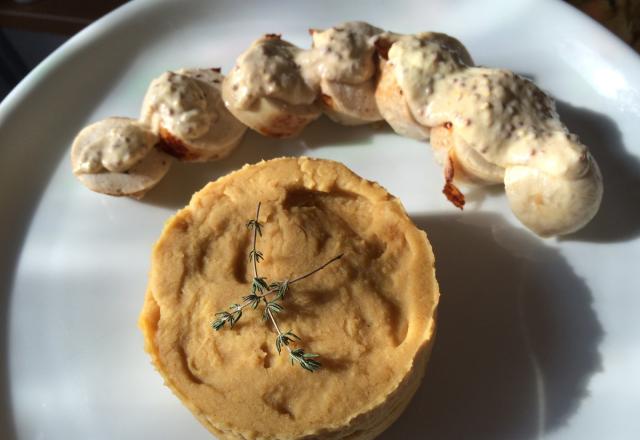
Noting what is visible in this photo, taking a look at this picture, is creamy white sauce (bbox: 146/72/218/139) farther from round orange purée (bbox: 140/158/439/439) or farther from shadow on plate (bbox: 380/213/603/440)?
shadow on plate (bbox: 380/213/603/440)

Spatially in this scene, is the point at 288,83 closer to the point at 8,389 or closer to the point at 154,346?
the point at 154,346

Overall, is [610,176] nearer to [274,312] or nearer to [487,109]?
[487,109]

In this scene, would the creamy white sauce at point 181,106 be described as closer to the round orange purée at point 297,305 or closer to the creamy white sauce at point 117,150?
the creamy white sauce at point 117,150

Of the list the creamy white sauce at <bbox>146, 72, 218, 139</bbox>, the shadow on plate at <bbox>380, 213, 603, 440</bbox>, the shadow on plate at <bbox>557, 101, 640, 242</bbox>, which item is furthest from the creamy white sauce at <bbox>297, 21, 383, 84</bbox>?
the shadow on plate at <bbox>557, 101, 640, 242</bbox>

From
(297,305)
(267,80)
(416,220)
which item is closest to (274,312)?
(297,305)

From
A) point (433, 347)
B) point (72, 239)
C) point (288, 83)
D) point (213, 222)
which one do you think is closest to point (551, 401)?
point (433, 347)
